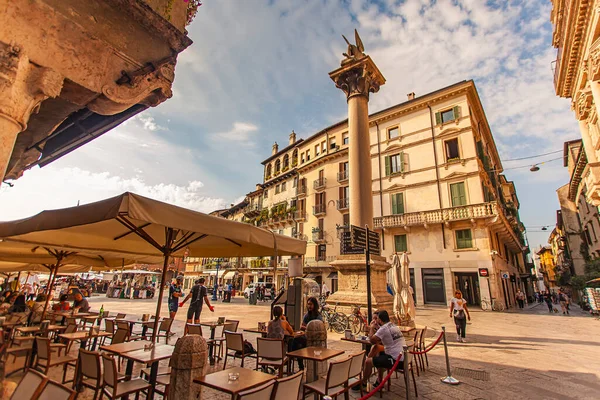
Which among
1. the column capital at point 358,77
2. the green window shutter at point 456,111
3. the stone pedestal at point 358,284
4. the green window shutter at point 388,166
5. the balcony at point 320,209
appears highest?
the green window shutter at point 456,111

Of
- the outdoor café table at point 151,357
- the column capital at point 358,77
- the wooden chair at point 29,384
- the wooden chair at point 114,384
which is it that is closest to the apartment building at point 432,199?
the column capital at point 358,77

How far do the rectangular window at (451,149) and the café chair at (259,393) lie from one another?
2284 cm

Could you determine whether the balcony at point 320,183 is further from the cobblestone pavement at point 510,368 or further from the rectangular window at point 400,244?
the cobblestone pavement at point 510,368

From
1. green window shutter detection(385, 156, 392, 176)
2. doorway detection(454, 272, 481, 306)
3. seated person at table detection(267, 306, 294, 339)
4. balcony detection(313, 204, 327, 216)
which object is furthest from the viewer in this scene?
balcony detection(313, 204, 327, 216)

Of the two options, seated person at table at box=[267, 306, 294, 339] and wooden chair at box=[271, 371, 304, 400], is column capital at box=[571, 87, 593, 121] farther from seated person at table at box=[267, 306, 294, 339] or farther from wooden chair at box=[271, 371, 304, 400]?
wooden chair at box=[271, 371, 304, 400]

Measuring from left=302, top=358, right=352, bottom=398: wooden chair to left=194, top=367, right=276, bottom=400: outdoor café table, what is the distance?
65 centimetres

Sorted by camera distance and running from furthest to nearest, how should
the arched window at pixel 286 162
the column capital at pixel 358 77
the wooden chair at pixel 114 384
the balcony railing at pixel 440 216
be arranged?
the arched window at pixel 286 162
the balcony railing at pixel 440 216
the column capital at pixel 358 77
the wooden chair at pixel 114 384

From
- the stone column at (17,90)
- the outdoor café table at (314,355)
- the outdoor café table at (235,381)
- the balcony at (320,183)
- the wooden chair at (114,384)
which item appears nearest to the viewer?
the outdoor café table at (235,381)

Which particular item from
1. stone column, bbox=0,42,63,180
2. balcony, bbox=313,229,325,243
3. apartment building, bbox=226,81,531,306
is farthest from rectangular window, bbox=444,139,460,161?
stone column, bbox=0,42,63,180

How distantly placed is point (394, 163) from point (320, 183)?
8.21 meters

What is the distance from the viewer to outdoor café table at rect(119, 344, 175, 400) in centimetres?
357

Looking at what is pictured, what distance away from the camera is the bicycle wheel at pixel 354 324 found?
9.21 metres

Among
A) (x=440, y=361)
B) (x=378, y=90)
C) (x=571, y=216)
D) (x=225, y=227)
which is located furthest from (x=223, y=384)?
(x=571, y=216)

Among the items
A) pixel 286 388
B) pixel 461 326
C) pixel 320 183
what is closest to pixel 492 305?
pixel 461 326
